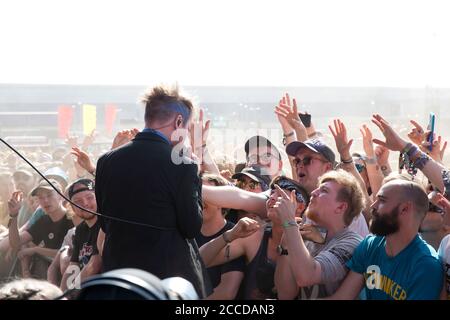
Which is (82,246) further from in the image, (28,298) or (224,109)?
(224,109)

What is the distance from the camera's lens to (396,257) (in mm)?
3111

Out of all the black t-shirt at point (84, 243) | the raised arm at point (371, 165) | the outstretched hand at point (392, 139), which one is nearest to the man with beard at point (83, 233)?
the black t-shirt at point (84, 243)

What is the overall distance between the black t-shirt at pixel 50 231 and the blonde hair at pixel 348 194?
2.55 meters

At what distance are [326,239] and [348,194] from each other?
27 centimetres

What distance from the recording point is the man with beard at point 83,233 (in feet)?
14.3

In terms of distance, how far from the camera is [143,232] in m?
2.95

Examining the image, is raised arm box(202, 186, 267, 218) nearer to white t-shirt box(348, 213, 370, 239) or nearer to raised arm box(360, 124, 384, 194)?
white t-shirt box(348, 213, 370, 239)

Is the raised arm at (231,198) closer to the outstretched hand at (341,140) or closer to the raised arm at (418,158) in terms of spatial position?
the raised arm at (418,158)

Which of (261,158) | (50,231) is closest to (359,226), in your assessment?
(261,158)

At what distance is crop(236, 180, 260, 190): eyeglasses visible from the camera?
437 centimetres

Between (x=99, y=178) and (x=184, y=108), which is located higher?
(x=184, y=108)
